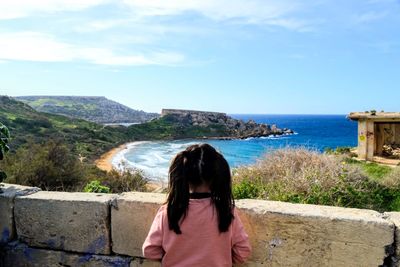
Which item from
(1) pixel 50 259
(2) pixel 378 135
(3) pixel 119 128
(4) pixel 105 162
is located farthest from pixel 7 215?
(3) pixel 119 128

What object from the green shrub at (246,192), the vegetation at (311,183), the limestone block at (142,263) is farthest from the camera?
the vegetation at (311,183)

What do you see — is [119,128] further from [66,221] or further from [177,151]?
[66,221]

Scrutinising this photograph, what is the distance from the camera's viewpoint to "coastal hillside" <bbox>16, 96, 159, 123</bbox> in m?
142

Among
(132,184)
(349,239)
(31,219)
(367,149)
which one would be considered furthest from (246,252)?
(367,149)

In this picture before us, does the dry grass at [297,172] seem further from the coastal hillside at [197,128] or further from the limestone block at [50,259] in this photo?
the coastal hillside at [197,128]

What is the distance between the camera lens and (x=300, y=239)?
319 centimetres

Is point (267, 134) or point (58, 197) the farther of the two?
point (267, 134)

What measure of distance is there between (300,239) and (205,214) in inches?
31.8

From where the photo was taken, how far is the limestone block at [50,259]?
12.3 feet

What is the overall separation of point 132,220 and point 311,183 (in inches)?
162

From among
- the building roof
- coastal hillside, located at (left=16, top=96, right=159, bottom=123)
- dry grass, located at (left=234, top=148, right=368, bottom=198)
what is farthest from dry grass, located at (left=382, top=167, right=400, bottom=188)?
coastal hillside, located at (left=16, top=96, right=159, bottom=123)

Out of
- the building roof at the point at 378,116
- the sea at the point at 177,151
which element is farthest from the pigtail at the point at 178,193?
the building roof at the point at 378,116

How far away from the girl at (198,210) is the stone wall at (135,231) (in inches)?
20.1

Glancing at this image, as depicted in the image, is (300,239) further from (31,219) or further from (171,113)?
(171,113)
